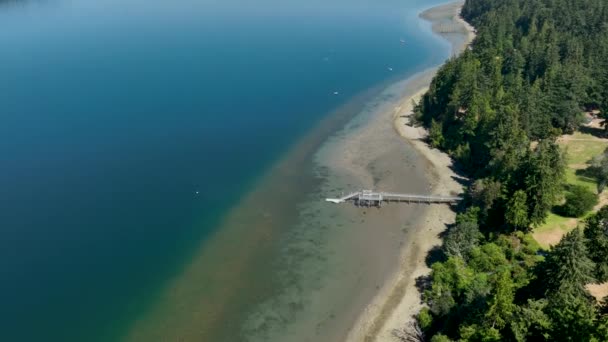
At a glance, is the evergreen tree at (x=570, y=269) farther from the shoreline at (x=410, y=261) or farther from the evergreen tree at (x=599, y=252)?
the shoreline at (x=410, y=261)

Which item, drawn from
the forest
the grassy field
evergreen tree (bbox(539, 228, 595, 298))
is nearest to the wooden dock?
the forest

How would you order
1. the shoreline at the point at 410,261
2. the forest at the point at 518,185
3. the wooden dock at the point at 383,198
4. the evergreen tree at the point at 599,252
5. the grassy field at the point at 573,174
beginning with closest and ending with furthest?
the forest at the point at 518,185
the evergreen tree at the point at 599,252
the shoreline at the point at 410,261
the grassy field at the point at 573,174
the wooden dock at the point at 383,198

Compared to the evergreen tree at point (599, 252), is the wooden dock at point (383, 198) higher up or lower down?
lower down

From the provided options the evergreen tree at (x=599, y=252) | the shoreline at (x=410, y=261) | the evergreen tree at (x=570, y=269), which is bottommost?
the shoreline at (x=410, y=261)

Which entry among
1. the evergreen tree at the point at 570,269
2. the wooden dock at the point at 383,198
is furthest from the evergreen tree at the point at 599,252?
the wooden dock at the point at 383,198

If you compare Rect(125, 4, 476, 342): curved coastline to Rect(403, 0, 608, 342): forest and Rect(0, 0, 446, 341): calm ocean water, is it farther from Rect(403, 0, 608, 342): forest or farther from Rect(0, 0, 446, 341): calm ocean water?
Rect(403, 0, 608, 342): forest

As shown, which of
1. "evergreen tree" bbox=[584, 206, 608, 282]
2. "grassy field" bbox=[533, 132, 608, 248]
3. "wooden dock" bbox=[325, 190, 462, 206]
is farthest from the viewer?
"wooden dock" bbox=[325, 190, 462, 206]

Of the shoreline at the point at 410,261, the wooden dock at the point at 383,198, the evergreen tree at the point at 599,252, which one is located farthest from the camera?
the wooden dock at the point at 383,198
